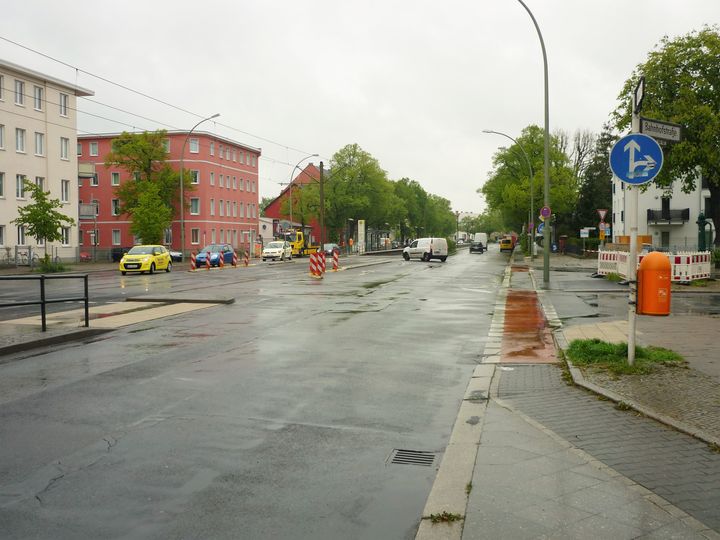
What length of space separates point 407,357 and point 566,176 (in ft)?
208

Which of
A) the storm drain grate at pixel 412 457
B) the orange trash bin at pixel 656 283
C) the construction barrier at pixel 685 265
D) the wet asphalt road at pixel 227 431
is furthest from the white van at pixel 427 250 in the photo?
the storm drain grate at pixel 412 457

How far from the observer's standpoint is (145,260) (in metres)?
36.8

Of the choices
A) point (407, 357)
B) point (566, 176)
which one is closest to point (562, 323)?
point (407, 357)

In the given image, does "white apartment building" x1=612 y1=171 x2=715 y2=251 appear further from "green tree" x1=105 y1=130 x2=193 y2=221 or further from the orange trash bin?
the orange trash bin

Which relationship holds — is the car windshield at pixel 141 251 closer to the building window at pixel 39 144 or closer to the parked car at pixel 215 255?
the parked car at pixel 215 255

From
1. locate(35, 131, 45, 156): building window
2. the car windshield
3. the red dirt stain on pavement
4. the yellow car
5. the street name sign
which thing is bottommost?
the red dirt stain on pavement

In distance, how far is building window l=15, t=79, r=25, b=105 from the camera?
51281mm

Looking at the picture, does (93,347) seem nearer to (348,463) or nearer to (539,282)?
(348,463)

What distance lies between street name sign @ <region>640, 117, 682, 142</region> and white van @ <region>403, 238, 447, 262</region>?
151 feet

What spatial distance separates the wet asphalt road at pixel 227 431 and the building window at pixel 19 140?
4576 centimetres

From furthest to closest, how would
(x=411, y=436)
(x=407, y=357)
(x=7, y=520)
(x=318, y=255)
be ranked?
(x=318, y=255) → (x=407, y=357) → (x=411, y=436) → (x=7, y=520)

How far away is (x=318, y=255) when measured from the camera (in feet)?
100.0

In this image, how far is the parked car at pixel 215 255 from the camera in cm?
4603

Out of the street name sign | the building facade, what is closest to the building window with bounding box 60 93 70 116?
the building facade
